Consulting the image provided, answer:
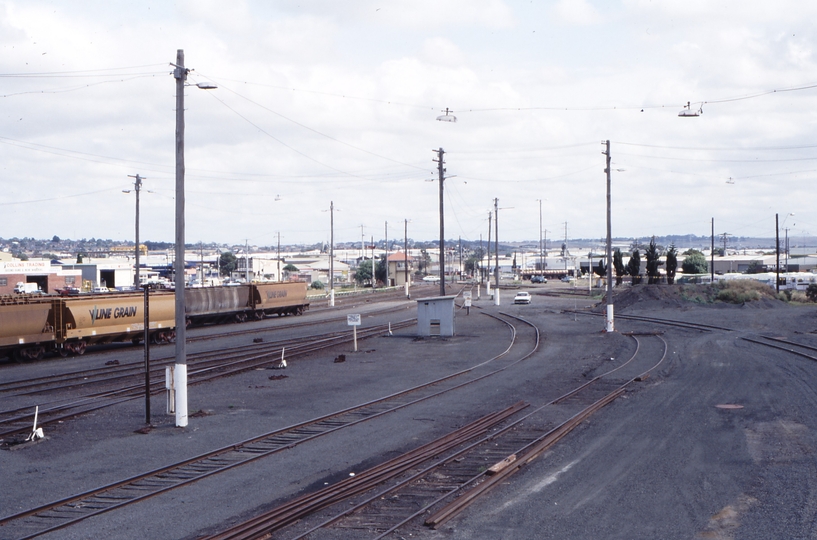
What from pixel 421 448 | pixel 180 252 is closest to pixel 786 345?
pixel 421 448

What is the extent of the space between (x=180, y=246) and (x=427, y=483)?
25.5ft

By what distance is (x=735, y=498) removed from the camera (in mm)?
10039

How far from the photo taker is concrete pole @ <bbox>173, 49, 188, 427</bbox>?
15070 millimetres

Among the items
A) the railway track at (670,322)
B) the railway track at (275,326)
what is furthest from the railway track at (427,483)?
the railway track at (670,322)

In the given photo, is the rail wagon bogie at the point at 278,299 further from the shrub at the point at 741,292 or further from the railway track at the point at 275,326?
the shrub at the point at 741,292

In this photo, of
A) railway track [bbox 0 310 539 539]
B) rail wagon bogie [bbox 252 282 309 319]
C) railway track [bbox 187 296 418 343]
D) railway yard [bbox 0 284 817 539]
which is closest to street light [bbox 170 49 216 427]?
railway yard [bbox 0 284 817 539]

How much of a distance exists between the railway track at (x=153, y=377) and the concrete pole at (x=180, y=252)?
3152 mm

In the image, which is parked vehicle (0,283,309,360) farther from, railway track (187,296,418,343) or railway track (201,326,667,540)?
railway track (201,326,667,540)

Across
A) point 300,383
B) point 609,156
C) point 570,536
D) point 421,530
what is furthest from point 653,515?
point 609,156

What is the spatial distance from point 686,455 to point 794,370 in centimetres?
1291

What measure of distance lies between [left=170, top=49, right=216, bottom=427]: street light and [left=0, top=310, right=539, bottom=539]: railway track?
2.12 meters

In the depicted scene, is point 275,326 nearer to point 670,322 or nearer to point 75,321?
point 75,321

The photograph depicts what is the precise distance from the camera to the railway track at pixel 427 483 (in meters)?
8.97

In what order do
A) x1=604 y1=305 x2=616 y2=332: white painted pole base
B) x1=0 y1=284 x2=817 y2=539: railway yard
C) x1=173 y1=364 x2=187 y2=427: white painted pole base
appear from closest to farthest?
x1=0 y1=284 x2=817 y2=539: railway yard → x1=173 y1=364 x2=187 y2=427: white painted pole base → x1=604 y1=305 x2=616 y2=332: white painted pole base
